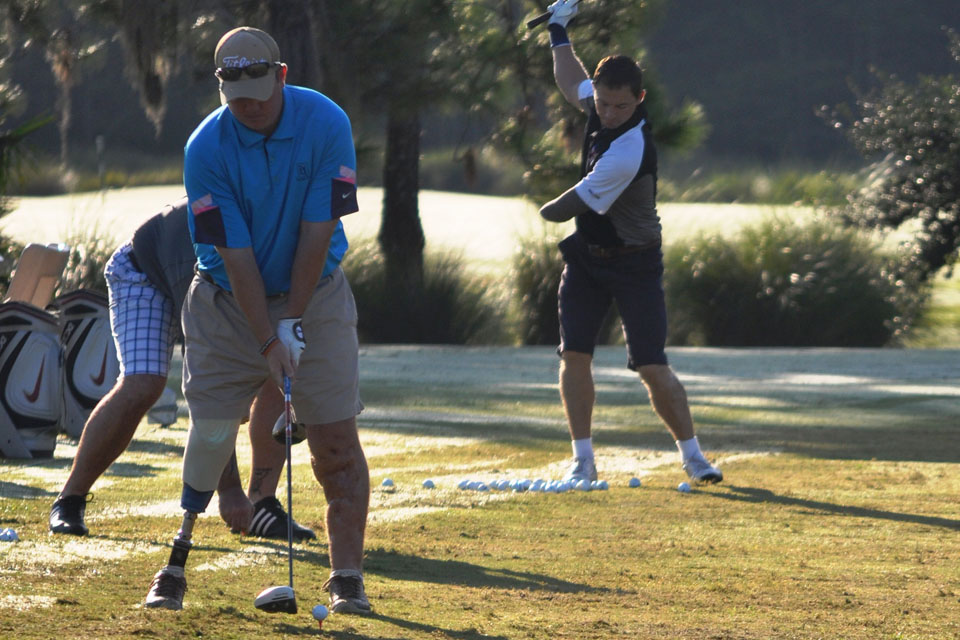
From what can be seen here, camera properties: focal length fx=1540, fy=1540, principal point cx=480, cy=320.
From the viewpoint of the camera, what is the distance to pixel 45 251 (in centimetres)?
818

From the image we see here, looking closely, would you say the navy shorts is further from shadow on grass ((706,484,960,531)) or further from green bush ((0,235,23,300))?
green bush ((0,235,23,300))

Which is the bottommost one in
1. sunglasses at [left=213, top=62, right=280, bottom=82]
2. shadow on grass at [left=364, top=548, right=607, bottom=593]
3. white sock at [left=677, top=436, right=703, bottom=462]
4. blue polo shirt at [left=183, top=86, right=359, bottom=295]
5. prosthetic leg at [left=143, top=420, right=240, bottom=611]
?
shadow on grass at [left=364, top=548, right=607, bottom=593]

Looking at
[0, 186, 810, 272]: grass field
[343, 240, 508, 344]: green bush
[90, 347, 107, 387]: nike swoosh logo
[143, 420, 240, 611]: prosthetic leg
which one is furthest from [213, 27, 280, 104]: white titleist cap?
[343, 240, 508, 344]: green bush

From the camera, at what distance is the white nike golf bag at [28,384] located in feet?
25.0

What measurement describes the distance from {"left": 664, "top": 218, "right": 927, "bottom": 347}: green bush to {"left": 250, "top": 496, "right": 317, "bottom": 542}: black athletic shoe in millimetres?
10254

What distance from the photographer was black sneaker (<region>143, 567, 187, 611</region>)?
14.2 ft

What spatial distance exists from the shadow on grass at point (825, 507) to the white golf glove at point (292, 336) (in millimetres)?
3049

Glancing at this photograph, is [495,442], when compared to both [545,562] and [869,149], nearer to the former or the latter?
[545,562]

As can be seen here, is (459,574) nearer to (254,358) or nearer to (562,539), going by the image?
(562,539)

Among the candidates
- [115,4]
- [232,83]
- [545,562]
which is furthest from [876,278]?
[232,83]

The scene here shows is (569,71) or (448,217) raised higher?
(448,217)

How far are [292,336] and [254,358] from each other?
0.81 feet

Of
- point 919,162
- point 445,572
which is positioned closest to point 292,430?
point 445,572

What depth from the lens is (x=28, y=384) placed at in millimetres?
7656
